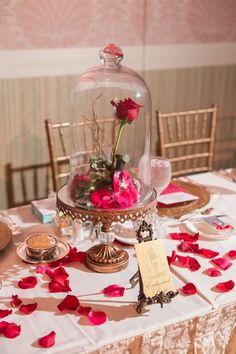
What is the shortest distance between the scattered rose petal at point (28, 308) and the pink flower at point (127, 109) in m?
0.56

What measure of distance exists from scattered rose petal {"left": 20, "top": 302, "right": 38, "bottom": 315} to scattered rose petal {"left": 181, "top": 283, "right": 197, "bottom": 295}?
0.39 metres

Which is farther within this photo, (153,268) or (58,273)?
(58,273)

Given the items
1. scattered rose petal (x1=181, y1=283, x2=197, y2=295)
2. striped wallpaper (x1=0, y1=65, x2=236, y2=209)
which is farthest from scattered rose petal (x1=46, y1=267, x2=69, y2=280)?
striped wallpaper (x1=0, y1=65, x2=236, y2=209)

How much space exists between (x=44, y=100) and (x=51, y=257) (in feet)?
4.97

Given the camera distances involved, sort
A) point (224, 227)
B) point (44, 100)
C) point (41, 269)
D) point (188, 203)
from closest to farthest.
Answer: point (41, 269) < point (224, 227) < point (188, 203) < point (44, 100)

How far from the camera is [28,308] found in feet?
4.16

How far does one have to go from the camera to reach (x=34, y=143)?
9.50 feet

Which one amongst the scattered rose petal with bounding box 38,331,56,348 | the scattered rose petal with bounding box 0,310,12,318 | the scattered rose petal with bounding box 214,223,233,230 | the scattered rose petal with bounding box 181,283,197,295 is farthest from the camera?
the scattered rose petal with bounding box 214,223,233,230

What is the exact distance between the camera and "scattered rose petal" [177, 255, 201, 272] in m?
1.48

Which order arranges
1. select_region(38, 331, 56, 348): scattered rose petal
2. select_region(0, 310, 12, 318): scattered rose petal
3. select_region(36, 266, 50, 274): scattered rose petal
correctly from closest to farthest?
1. select_region(38, 331, 56, 348): scattered rose petal
2. select_region(0, 310, 12, 318): scattered rose petal
3. select_region(36, 266, 50, 274): scattered rose petal

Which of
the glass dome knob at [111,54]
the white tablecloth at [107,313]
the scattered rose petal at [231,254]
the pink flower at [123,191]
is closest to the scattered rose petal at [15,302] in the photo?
the white tablecloth at [107,313]

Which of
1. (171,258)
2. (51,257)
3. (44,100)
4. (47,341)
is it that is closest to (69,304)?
(47,341)

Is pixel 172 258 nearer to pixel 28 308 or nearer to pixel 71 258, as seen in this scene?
pixel 71 258

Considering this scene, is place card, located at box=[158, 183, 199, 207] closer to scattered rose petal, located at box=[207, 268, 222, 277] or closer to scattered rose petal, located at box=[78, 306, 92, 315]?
scattered rose petal, located at box=[207, 268, 222, 277]
